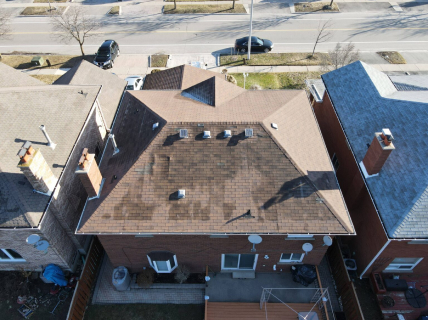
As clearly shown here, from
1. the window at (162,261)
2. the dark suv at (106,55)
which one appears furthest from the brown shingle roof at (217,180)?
the dark suv at (106,55)

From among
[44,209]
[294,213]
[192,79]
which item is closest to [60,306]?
[44,209]

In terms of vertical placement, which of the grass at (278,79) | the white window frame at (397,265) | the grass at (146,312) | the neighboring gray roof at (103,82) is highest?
the neighboring gray roof at (103,82)

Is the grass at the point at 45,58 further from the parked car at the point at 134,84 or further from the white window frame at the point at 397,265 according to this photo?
the white window frame at the point at 397,265

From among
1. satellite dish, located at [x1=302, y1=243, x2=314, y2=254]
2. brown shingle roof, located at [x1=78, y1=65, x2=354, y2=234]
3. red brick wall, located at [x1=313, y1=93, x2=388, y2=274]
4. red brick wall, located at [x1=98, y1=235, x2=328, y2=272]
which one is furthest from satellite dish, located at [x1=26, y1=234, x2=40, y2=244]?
red brick wall, located at [x1=313, y1=93, x2=388, y2=274]

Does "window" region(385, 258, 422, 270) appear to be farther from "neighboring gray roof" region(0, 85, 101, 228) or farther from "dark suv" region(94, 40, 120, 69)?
"dark suv" region(94, 40, 120, 69)

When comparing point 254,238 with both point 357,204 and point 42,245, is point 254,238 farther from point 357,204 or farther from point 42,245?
point 42,245
